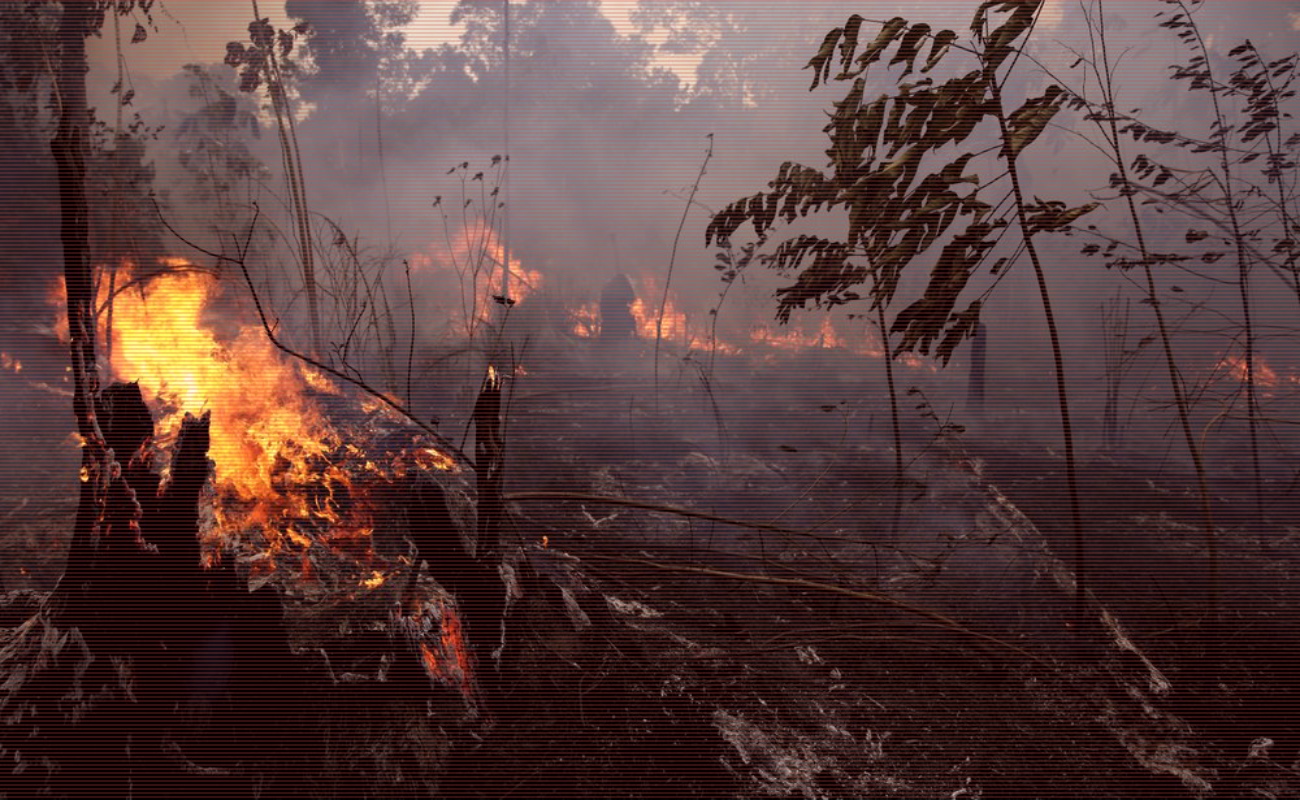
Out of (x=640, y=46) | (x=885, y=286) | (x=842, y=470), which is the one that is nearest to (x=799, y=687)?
(x=885, y=286)

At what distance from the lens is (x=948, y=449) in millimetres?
6625

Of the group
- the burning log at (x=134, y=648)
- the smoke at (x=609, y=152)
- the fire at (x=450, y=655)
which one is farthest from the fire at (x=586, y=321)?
the burning log at (x=134, y=648)

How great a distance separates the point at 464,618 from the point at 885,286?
2.41 meters

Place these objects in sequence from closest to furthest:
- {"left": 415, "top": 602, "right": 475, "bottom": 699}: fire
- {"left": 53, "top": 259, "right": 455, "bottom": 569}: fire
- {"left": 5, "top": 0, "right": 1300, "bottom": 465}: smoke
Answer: {"left": 415, "top": 602, "right": 475, "bottom": 699}: fire, {"left": 53, "top": 259, "right": 455, "bottom": 569}: fire, {"left": 5, "top": 0, "right": 1300, "bottom": 465}: smoke

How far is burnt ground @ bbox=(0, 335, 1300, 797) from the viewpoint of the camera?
2521 mm

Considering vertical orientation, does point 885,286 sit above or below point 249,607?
above

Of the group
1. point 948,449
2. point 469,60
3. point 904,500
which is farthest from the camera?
point 469,60

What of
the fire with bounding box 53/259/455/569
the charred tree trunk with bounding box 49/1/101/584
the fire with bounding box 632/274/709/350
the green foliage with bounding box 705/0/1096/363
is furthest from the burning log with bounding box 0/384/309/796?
the fire with bounding box 632/274/709/350

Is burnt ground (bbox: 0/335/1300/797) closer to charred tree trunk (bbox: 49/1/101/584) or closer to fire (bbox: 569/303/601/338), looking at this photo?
charred tree trunk (bbox: 49/1/101/584)

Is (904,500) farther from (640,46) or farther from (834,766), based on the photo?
(640,46)

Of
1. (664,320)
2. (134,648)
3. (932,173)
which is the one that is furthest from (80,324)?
(664,320)

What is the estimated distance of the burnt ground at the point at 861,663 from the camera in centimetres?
252

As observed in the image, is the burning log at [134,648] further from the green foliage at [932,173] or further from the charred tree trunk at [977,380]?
the charred tree trunk at [977,380]

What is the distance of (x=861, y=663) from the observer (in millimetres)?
3320
